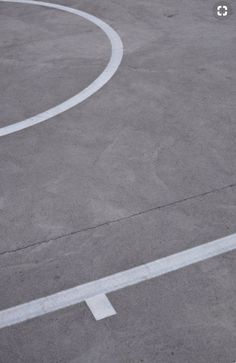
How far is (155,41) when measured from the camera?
1423cm

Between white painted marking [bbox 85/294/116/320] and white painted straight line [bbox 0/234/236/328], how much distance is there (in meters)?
0.07

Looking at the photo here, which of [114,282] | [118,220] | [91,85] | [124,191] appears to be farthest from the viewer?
→ [91,85]

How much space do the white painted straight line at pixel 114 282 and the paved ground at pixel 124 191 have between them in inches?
4.2

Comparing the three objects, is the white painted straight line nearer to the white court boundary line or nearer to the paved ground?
the paved ground

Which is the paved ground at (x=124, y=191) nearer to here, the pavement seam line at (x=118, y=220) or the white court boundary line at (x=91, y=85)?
the pavement seam line at (x=118, y=220)

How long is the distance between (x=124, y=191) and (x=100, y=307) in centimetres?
245

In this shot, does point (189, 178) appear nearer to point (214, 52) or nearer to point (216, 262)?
point (216, 262)

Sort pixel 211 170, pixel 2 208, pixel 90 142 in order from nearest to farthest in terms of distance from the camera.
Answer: pixel 2 208 < pixel 211 170 < pixel 90 142

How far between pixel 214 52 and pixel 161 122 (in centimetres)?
401

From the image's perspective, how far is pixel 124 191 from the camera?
8.33 meters

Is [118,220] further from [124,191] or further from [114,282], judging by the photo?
[114,282]

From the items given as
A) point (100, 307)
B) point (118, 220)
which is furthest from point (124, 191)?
point (100, 307)

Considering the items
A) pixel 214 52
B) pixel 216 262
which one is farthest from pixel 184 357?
pixel 214 52

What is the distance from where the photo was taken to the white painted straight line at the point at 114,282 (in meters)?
6.30
